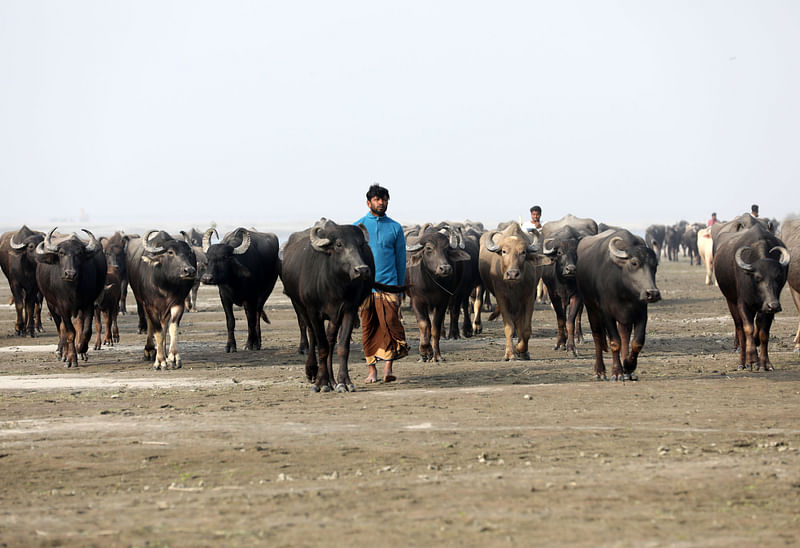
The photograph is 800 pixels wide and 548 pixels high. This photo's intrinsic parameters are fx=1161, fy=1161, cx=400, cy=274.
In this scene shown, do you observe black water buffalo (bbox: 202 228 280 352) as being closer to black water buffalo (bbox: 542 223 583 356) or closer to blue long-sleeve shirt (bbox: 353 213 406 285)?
black water buffalo (bbox: 542 223 583 356)

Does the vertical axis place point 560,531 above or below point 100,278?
below

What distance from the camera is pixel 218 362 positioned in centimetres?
1738

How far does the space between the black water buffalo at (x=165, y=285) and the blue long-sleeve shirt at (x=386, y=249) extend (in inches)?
146

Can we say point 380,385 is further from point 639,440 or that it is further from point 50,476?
point 50,476

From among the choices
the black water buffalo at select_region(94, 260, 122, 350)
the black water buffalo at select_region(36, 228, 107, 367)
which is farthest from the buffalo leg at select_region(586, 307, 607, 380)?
the black water buffalo at select_region(94, 260, 122, 350)

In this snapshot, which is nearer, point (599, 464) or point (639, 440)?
point (599, 464)

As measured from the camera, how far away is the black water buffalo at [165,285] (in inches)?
650

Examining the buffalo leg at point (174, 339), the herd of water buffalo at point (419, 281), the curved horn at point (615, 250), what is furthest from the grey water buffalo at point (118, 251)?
the curved horn at point (615, 250)

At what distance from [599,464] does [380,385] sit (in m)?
5.40

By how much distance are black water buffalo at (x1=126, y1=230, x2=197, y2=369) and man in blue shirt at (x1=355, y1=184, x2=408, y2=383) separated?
3.69 m

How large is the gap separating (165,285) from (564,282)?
20.2 ft

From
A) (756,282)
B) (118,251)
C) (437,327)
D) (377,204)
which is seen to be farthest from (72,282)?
(756,282)

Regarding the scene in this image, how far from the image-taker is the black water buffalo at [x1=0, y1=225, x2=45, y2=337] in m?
21.3

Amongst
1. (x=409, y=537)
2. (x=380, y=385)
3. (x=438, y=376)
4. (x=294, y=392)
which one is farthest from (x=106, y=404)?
(x=409, y=537)
